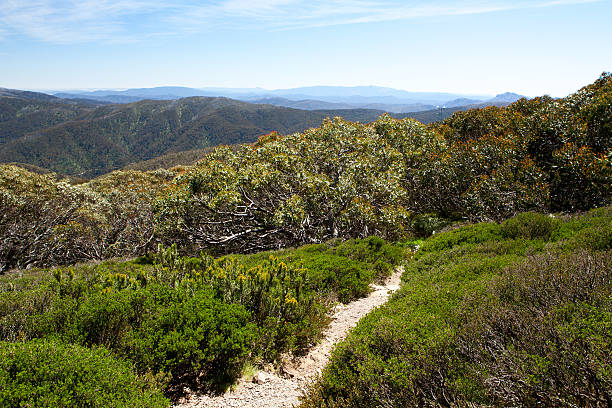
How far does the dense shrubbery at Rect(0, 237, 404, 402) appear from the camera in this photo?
4207mm

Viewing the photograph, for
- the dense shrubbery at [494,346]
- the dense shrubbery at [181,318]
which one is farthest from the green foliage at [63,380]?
the dense shrubbery at [494,346]

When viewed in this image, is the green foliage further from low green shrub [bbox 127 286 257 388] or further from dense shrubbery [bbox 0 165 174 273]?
dense shrubbery [bbox 0 165 174 273]

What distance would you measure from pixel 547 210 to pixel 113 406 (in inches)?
584

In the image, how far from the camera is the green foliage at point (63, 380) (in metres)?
2.75

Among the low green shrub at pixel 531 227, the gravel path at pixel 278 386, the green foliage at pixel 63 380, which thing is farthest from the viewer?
the low green shrub at pixel 531 227

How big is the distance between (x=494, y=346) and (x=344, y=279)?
4853 millimetres

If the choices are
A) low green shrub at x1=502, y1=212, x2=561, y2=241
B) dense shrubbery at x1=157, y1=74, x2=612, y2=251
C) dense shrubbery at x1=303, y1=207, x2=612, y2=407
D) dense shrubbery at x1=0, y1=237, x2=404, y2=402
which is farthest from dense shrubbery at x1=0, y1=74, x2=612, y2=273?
dense shrubbery at x1=303, y1=207, x2=612, y2=407

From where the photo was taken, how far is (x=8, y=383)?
2.82 metres

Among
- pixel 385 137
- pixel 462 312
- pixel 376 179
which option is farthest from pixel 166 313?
pixel 385 137

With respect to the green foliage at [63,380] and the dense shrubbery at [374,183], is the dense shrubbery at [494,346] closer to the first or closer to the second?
the green foliage at [63,380]

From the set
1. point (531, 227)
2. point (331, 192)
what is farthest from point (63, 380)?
point (331, 192)

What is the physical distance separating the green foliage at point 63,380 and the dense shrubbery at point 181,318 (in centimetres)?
59

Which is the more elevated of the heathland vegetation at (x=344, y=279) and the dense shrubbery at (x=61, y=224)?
the heathland vegetation at (x=344, y=279)

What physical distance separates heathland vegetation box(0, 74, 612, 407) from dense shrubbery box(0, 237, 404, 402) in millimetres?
30
